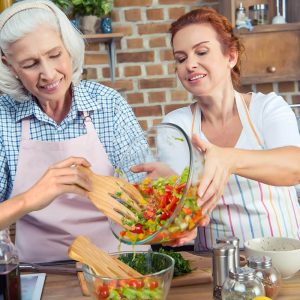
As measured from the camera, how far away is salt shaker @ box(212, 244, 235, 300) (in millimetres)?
1201

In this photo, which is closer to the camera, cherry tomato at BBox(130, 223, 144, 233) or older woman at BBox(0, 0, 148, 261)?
cherry tomato at BBox(130, 223, 144, 233)

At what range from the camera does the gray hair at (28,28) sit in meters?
1.68

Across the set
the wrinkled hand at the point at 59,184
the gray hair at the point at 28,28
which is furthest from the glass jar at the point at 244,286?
the gray hair at the point at 28,28

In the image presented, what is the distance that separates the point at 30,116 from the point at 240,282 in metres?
0.99

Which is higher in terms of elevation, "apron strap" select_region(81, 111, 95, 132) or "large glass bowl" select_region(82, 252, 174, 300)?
"apron strap" select_region(81, 111, 95, 132)

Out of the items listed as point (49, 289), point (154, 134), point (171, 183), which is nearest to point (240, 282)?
point (171, 183)

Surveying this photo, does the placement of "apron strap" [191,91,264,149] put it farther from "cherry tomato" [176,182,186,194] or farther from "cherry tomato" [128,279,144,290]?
"cherry tomato" [128,279,144,290]

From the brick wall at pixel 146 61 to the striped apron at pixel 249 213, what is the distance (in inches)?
56.3

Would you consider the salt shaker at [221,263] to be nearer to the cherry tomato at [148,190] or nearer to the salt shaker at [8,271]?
the cherry tomato at [148,190]

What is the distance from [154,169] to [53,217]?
0.62 metres

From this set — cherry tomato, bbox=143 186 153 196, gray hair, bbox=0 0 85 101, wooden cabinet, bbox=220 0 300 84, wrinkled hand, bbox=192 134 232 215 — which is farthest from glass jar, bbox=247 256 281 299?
wooden cabinet, bbox=220 0 300 84

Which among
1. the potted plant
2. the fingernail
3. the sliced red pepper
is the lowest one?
the sliced red pepper

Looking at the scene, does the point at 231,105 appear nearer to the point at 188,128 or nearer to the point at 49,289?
the point at 188,128

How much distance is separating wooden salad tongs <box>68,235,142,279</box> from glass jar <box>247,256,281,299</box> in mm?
245
